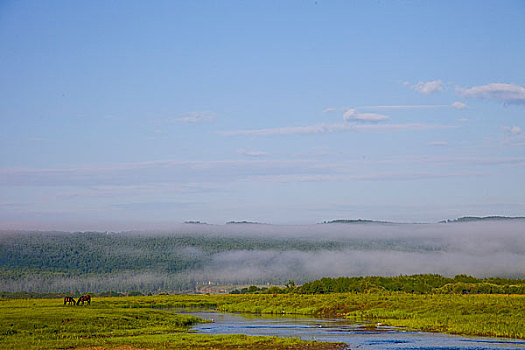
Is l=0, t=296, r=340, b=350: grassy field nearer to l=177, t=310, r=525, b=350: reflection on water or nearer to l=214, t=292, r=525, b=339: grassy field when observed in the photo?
l=177, t=310, r=525, b=350: reflection on water

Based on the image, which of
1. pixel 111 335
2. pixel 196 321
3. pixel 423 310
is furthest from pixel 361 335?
pixel 196 321

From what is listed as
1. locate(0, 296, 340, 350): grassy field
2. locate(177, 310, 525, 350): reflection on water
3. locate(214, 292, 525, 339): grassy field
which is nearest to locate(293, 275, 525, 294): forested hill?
locate(214, 292, 525, 339): grassy field

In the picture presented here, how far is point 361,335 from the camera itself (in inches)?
3049

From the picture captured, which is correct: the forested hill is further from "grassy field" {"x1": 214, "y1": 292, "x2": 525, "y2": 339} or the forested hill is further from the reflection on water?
the reflection on water

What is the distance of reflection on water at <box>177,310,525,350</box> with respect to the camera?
65500 mm

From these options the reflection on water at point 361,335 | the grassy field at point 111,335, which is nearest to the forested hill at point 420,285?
the reflection on water at point 361,335

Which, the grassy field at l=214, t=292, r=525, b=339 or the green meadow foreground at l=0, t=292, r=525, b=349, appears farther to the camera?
the grassy field at l=214, t=292, r=525, b=339

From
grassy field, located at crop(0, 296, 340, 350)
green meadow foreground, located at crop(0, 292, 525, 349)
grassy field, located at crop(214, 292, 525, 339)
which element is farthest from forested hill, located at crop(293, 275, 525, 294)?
grassy field, located at crop(0, 296, 340, 350)

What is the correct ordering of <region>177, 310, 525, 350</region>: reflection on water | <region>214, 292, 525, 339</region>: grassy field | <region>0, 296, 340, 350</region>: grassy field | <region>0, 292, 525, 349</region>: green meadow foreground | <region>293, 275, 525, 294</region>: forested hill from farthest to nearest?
<region>293, 275, 525, 294</region>: forested hill, <region>214, 292, 525, 339</region>: grassy field, <region>0, 292, 525, 349</region>: green meadow foreground, <region>0, 296, 340, 350</region>: grassy field, <region>177, 310, 525, 350</region>: reflection on water

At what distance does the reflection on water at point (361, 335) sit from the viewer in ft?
215

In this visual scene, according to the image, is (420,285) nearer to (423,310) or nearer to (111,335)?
(423,310)

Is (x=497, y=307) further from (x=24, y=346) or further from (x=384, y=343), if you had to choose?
(x=24, y=346)

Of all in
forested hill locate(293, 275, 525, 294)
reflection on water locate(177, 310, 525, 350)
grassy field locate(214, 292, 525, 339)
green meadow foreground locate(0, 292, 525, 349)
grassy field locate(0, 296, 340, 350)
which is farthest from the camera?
forested hill locate(293, 275, 525, 294)

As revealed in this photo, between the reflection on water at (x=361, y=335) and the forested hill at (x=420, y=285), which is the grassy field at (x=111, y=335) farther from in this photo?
the forested hill at (x=420, y=285)
